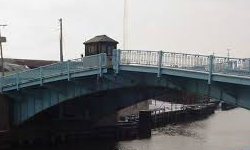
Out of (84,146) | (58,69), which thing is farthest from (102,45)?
(84,146)

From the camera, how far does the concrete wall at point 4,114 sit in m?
36.2

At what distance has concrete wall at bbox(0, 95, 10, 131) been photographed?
119 feet

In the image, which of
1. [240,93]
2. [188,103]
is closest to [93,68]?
[240,93]

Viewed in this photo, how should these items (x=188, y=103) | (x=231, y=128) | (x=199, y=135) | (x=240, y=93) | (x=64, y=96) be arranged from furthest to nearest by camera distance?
1. (x=188, y=103)
2. (x=231, y=128)
3. (x=199, y=135)
4. (x=64, y=96)
5. (x=240, y=93)

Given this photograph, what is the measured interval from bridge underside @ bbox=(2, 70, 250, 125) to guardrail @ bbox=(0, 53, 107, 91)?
85cm

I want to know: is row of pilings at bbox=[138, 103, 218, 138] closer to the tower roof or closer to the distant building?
the distant building

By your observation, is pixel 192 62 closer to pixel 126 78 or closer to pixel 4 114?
pixel 126 78

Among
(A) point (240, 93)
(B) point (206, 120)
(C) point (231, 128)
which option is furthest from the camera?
(B) point (206, 120)

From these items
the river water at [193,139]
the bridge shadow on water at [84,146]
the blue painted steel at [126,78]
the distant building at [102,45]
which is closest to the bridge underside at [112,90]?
the blue painted steel at [126,78]

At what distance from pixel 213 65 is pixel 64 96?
14984 millimetres

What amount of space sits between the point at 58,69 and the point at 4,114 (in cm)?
712

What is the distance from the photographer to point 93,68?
29.9m

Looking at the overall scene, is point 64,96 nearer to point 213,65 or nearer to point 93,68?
point 93,68

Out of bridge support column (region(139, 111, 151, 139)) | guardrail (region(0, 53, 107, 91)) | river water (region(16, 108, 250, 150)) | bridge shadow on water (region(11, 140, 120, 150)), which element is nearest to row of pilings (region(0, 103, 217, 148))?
bridge support column (region(139, 111, 151, 139))
